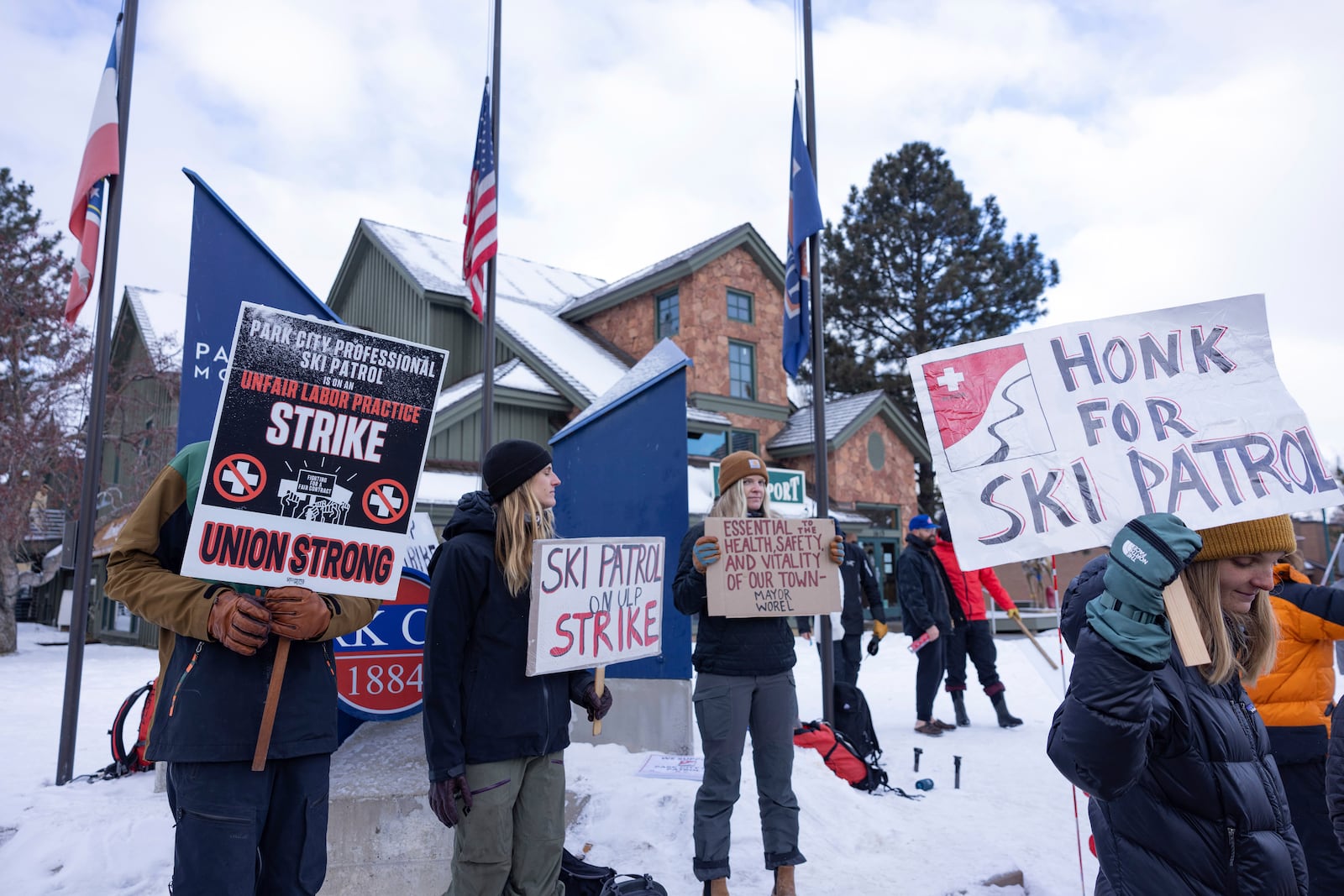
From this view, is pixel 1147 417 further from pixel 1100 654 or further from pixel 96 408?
pixel 96 408

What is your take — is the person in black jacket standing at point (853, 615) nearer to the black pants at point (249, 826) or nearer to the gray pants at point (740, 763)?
the gray pants at point (740, 763)

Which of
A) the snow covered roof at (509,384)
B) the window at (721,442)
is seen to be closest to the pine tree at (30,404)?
the snow covered roof at (509,384)

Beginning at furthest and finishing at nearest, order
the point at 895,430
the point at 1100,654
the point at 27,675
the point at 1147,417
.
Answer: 1. the point at 895,430
2. the point at 27,675
3. the point at 1147,417
4. the point at 1100,654

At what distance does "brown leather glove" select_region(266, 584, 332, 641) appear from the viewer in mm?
2425

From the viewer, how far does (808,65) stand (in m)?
7.71

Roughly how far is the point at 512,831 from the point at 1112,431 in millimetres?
2319

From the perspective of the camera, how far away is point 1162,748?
1901 mm

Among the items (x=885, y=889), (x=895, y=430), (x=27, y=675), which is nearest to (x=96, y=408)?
(x=885, y=889)

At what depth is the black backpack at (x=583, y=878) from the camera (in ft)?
11.1

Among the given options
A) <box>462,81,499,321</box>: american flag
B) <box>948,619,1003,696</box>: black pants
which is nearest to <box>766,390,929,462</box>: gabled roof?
<box>948,619,1003,696</box>: black pants

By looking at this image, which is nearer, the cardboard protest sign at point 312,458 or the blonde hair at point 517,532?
the cardboard protest sign at point 312,458

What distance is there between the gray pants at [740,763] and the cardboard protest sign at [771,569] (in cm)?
35

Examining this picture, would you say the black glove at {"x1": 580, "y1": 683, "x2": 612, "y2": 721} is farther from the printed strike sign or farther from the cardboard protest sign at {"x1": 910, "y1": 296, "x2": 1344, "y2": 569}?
the printed strike sign

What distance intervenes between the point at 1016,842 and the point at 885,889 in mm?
1134
